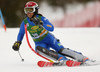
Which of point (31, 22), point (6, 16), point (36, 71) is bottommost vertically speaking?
point (6, 16)

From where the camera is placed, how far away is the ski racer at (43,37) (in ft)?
15.5

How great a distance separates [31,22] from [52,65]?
912mm

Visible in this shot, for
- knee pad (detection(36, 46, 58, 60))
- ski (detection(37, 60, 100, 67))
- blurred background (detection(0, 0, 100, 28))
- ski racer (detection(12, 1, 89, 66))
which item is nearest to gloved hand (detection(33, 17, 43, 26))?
ski racer (detection(12, 1, 89, 66))

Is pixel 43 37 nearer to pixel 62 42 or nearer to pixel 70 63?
pixel 70 63

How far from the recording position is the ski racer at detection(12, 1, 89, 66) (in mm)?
4715

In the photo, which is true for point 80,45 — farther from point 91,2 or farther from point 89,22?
point 91,2

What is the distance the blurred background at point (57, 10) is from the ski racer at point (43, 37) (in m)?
10.3

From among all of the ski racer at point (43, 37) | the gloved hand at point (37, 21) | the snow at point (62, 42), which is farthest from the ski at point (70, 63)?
the gloved hand at point (37, 21)

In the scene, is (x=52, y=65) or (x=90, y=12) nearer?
(x=52, y=65)

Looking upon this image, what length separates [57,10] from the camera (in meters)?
18.3

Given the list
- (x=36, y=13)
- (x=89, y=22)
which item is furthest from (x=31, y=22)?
(x=89, y=22)

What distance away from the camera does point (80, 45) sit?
7469 mm

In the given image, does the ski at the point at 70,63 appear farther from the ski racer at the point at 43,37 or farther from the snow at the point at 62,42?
the snow at the point at 62,42

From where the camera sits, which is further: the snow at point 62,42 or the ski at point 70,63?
the snow at point 62,42
